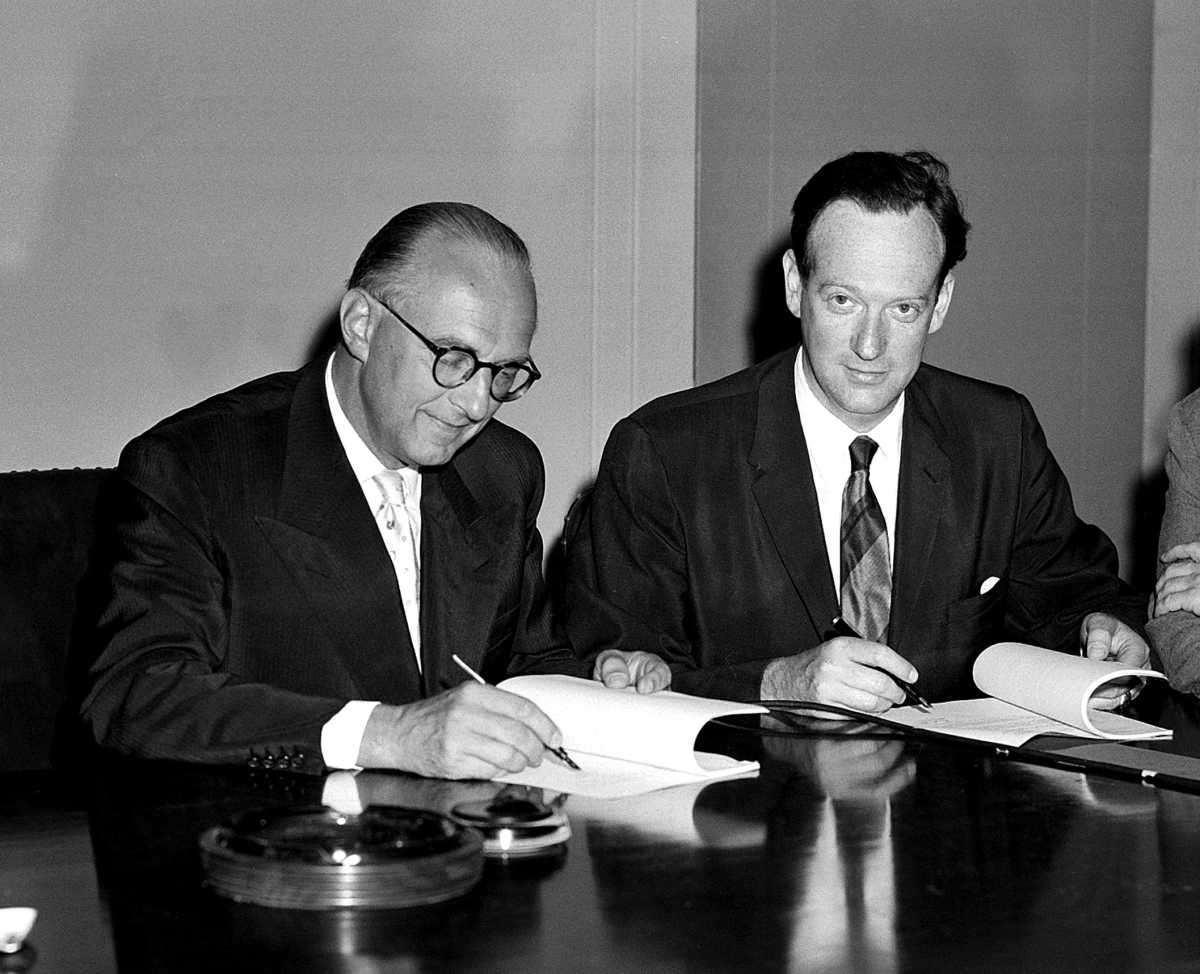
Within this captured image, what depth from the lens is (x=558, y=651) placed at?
9.02 ft

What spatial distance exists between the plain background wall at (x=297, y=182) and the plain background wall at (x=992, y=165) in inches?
5.1

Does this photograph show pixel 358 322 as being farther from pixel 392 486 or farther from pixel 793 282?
pixel 793 282

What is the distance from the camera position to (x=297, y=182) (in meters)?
4.16

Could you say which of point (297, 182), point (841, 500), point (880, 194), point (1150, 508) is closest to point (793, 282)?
point (880, 194)

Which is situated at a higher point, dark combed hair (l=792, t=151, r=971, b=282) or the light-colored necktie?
dark combed hair (l=792, t=151, r=971, b=282)

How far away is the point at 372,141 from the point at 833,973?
3.19m

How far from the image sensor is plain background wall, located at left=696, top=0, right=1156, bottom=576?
4.69 meters

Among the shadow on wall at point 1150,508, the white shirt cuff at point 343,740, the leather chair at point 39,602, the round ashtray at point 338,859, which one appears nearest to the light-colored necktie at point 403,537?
the leather chair at point 39,602

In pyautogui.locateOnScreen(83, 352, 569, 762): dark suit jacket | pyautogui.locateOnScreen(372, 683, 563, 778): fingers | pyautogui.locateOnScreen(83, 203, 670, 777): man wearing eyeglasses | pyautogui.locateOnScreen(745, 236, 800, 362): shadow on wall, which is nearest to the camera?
Result: pyautogui.locateOnScreen(372, 683, 563, 778): fingers

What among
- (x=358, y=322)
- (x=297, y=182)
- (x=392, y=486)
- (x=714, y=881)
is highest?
(x=297, y=182)

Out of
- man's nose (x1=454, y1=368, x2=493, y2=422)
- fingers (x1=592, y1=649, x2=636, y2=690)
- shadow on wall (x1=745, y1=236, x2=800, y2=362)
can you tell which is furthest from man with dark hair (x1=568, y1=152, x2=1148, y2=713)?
shadow on wall (x1=745, y1=236, x2=800, y2=362)

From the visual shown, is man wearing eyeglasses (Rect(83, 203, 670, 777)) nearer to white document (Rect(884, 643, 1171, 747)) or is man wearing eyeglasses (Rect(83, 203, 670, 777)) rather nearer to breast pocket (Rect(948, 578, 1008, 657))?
white document (Rect(884, 643, 1171, 747))

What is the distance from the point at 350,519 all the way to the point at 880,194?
98 centimetres

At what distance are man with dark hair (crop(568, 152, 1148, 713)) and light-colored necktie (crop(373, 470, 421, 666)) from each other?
32 centimetres
